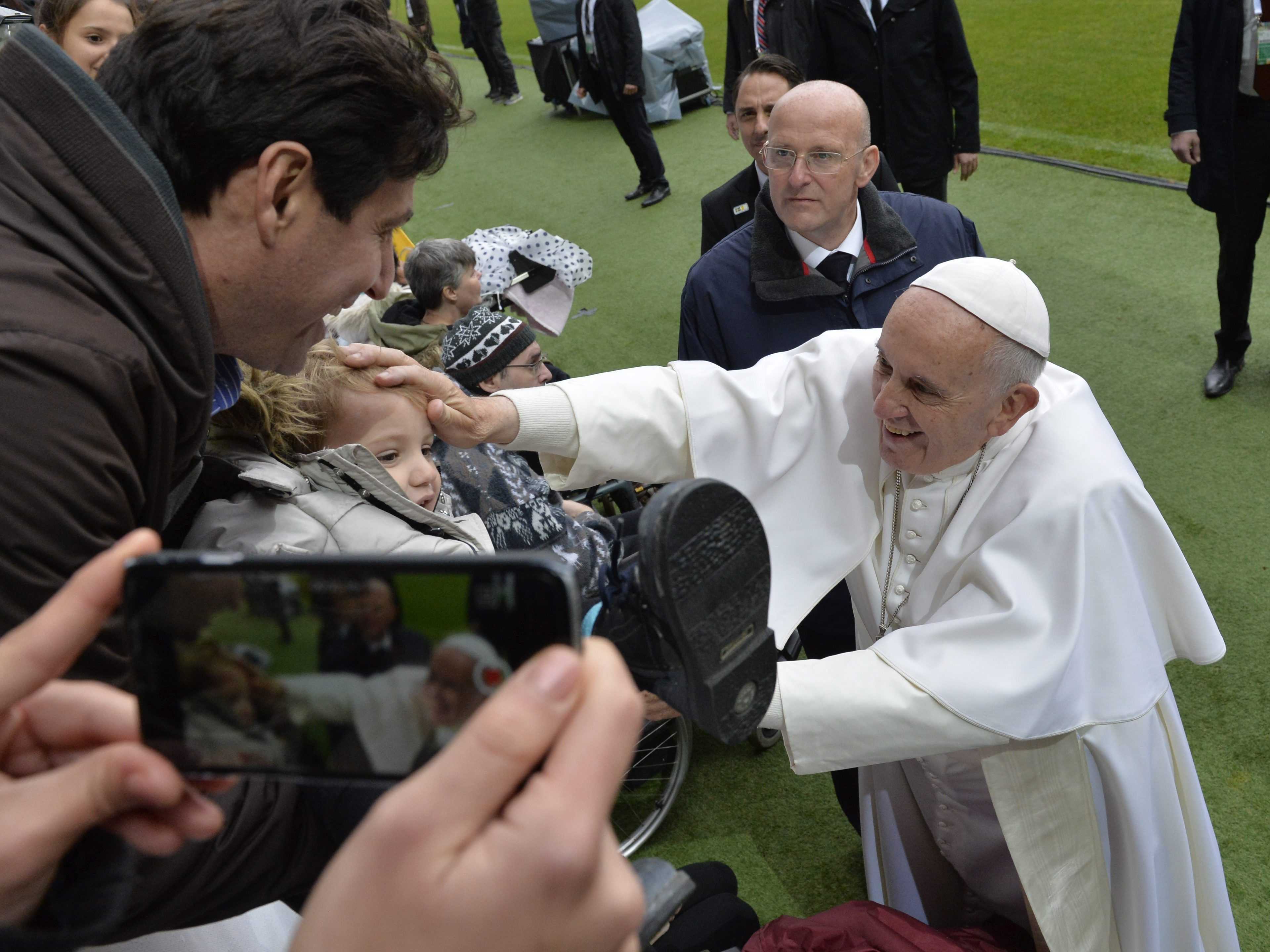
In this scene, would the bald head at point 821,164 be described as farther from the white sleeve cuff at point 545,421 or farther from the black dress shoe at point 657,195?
the black dress shoe at point 657,195

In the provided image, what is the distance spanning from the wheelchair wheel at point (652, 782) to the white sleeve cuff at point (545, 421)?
122 cm

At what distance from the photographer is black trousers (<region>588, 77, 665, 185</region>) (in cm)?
786

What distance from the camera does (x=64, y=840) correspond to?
67cm

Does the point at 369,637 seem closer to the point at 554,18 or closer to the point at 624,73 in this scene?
the point at 624,73

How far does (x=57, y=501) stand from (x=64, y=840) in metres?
0.38

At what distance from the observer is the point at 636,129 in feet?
26.1

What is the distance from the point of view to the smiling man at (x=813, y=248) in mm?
3051

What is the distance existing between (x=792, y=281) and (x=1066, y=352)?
2680mm

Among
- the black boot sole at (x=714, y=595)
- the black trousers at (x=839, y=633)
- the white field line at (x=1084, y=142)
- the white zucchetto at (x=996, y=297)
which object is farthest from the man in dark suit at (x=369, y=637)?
the white field line at (x=1084, y=142)

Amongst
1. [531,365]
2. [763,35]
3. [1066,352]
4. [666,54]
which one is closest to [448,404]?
[531,365]

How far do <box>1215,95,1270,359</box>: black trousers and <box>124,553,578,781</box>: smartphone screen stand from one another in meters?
4.36

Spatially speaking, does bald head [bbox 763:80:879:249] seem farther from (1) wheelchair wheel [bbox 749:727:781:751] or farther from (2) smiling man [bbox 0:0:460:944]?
(2) smiling man [bbox 0:0:460:944]

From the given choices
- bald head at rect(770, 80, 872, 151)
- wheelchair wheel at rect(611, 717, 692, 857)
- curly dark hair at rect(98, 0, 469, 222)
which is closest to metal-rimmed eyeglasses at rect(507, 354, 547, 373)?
bald head at rect(770, 80, 872, 151)

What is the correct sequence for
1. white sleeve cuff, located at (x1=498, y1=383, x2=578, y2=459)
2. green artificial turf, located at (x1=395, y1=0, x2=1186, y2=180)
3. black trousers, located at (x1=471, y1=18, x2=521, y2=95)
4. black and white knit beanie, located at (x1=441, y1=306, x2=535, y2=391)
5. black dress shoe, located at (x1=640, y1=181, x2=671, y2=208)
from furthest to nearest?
black trousers, located at (x1=471, y1=18, x2=521, y2=95) → black dress shoe, located at (x1=640, y1=181, x2=671, y2=208) → green artificial turf, located at (x1=395, y1=0, x2=1186, y2=180) → black and white knit beanie, located at (x1=441, y1=306, x2=535, y2=391) → white sleeve cuff, located at (x1=498, y1=383, x2=578, y2=459)
